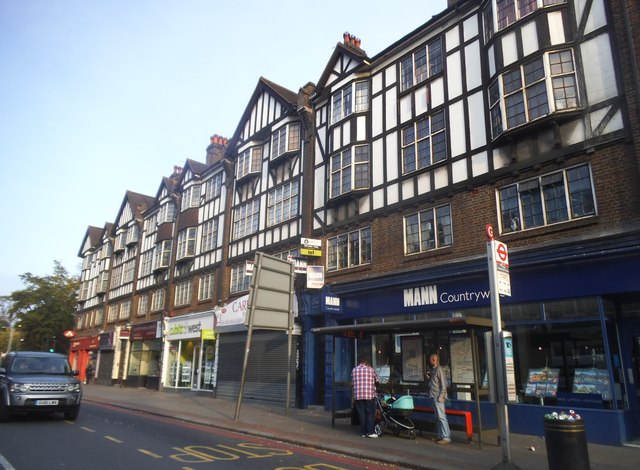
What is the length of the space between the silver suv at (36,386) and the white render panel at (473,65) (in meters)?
14.2

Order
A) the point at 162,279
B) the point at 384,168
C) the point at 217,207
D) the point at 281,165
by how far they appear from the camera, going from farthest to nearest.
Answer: the point at 162,279 < the point at 217,207 < the point at 281,165 < the point at 384,168

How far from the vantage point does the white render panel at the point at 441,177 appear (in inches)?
567

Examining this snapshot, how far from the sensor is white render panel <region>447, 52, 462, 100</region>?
14.6 meters

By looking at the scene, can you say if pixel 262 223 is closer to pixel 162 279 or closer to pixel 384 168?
pixel 384 168

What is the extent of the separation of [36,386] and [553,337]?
12.7 meters

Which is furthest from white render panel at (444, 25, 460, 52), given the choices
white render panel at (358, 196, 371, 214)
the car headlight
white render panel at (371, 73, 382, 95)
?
the car headlight

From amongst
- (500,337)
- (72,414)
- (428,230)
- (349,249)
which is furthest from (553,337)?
(72,414)

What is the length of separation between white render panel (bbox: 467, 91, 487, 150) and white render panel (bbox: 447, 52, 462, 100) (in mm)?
673

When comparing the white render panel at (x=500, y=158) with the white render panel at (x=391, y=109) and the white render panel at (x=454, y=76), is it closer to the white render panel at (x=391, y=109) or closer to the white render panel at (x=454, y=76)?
the white render panel at (x=454, y=76)

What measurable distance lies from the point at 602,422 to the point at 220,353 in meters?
17.5

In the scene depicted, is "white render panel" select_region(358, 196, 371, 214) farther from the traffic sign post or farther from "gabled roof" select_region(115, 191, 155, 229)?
"gabled roof" select_region(115, 191, 155, 229)

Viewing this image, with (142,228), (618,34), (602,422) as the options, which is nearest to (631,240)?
(602,422)

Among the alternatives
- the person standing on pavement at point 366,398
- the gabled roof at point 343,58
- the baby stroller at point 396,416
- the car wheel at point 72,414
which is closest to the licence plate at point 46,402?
the car wheel at point 72,414

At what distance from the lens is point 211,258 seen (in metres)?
26.3
